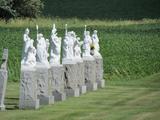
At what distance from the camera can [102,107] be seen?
2627cm

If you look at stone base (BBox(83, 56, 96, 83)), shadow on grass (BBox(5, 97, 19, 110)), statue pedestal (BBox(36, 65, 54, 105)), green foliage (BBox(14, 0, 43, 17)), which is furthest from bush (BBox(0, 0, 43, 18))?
statue pedestal (BBox(36, 65, 54, 105))

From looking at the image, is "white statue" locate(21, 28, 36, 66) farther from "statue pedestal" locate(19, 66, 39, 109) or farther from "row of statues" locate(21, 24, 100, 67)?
"statue pedestal" locate(19, 66, 39, 109)

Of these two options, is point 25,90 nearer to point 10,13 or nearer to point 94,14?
point 10,13

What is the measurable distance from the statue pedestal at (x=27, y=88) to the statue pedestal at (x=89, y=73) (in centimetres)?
754

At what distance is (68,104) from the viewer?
89.5ft

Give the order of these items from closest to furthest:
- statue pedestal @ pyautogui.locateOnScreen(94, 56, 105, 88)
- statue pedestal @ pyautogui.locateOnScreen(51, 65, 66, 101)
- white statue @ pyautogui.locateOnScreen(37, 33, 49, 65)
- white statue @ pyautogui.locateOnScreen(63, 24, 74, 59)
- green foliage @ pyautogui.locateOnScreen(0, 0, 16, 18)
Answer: white statue @ pyautogui.locateOnScreen(37, 33, 49, 65)
statue pedestal @ pyautogui.locateOnScreen(51, 65, 66, 101)
white statue @ pyautogui.locateOnScreen(63, 24, 74, 59)
statue pedestal @ pyautogui.locateOnScreen(94, 56, 105, 88)
green foliage @ pyautogui.locateOnScreen(0, 0, 16, 18)

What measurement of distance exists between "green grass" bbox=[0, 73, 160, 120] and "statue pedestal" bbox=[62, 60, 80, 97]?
387 mm

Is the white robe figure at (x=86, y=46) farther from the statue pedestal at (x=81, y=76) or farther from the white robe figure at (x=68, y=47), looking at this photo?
the white robe figure at (x=68, y=47)

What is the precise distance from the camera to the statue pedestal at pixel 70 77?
97.4ft

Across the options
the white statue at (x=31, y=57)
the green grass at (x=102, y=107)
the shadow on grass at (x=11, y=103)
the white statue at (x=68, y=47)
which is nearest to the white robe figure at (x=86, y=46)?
the green grass at (x=102, y=107)

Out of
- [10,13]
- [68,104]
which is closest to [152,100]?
[68,104]

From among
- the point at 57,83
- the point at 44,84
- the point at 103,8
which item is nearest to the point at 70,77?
the point at 57,83

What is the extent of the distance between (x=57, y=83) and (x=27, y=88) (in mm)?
3031

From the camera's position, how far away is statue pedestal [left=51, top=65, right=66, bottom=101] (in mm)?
28058
